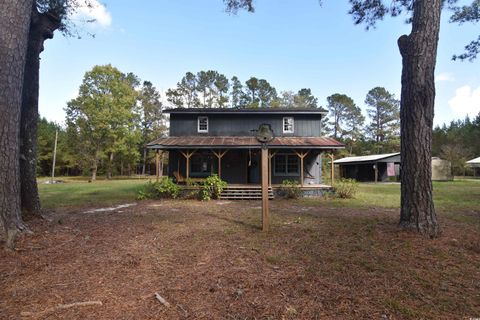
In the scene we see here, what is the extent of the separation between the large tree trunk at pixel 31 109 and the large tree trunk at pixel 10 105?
7.39 feet

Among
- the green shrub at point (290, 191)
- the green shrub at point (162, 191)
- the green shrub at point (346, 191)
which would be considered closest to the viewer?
the green shrub at point (162, 191)

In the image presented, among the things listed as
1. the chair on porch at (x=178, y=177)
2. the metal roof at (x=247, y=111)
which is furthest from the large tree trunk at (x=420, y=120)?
the metal roof at (x=247, y=111)

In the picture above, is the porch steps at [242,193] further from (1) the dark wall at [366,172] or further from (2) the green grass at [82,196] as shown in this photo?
(1) the dark wall at [366,172]

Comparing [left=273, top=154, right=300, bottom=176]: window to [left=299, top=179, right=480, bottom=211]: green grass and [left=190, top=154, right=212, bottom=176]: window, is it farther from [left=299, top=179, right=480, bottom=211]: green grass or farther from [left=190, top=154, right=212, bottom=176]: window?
[left=190, top=154, right=212, bottom=176]: window

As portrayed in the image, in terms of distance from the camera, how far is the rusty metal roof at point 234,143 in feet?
49.0

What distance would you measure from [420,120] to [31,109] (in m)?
8.94

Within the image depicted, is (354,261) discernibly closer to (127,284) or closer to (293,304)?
(293,304)

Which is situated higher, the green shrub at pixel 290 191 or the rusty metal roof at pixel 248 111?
the rusty metal roof at pixel 248 111

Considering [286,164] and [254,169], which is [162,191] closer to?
[254,169]

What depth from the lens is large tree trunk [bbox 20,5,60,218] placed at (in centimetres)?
659

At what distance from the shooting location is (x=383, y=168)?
29.5 meters

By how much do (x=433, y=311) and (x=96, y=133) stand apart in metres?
35.7

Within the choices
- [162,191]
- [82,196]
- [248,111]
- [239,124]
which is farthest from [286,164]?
[82,196]

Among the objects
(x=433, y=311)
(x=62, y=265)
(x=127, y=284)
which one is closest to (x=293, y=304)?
(x=433, y=311)
